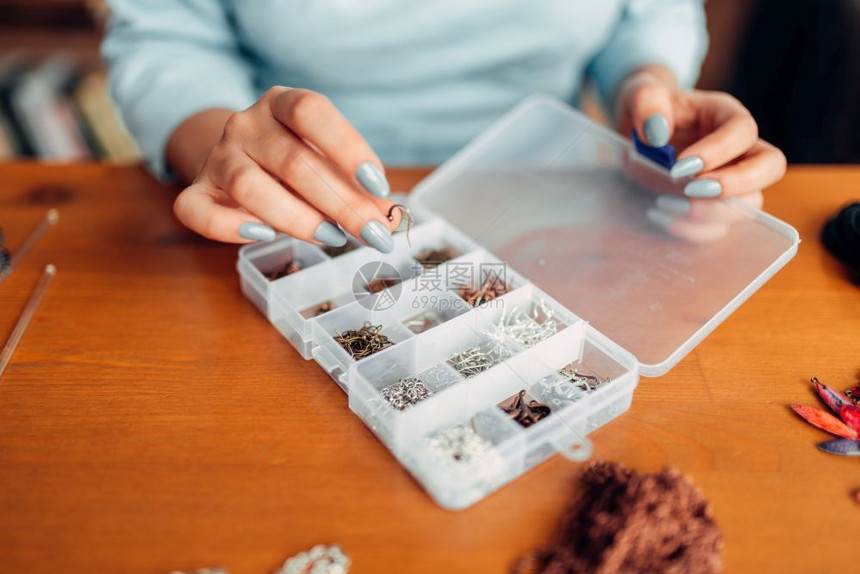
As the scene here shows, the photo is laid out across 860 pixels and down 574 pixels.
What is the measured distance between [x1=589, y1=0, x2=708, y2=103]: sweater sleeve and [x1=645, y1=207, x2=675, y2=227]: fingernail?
0.37 metres

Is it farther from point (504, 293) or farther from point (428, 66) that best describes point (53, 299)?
point (428, 66)

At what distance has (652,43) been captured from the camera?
4.36ft

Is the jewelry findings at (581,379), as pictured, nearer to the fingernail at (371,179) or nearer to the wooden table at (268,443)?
the wooden table at (268,443)

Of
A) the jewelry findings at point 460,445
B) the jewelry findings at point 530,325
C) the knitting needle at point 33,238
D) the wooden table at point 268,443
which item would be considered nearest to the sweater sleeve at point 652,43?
the wooden table at point 268,443

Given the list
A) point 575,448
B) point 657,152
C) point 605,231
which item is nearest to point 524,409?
point 575,448

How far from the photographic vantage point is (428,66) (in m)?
1.30

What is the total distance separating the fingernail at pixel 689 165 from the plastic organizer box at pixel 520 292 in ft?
0.28

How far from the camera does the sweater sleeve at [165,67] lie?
115 cm

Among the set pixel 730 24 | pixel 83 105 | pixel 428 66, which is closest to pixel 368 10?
pixel 428 66

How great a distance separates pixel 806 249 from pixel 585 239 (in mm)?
364

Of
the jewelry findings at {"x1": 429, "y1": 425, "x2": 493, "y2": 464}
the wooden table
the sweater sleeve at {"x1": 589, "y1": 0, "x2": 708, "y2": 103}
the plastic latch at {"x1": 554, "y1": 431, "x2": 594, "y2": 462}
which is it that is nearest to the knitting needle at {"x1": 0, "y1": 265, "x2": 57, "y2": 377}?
the wooden table

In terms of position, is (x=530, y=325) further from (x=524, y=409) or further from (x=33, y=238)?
(x=33, y=238)

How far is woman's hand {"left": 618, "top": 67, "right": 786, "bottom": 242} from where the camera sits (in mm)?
962

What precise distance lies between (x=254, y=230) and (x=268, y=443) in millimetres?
253
